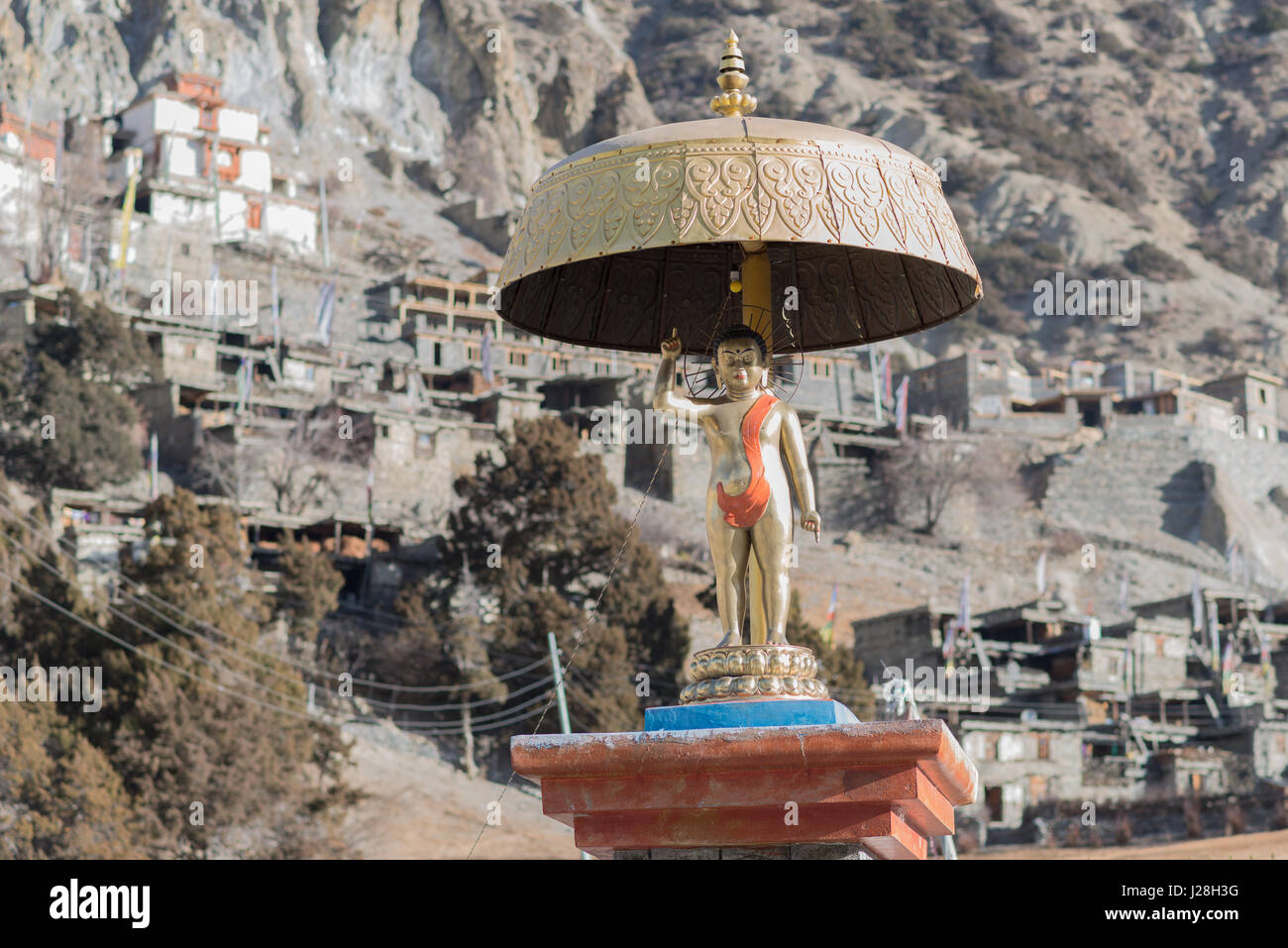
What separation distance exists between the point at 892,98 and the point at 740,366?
377ft

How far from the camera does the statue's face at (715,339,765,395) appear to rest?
6.62 m

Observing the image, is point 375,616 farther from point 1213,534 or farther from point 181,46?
point 181,46

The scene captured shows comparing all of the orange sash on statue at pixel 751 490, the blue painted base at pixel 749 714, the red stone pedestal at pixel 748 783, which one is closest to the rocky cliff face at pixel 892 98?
the orange sash on statue at pixel 751 490

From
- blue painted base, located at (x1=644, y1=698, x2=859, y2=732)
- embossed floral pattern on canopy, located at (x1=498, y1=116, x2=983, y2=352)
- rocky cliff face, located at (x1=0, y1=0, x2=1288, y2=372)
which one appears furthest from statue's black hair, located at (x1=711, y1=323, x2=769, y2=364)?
rocky cliff face, located at (x1=0, y1=0, x2=1288, y2=372)

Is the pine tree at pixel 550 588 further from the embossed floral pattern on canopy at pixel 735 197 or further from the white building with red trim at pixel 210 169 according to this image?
the white building with red trim at pixel 210 169

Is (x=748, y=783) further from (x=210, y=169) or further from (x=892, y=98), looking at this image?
(x=892, y=98)

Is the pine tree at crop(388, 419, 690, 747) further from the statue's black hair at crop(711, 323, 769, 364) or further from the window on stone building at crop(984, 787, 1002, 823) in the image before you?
the statue's black hair at crop(711, 323, 769, 364)

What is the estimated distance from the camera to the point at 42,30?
88188 millimetres

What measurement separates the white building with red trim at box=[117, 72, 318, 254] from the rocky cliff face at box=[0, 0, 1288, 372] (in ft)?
27.8

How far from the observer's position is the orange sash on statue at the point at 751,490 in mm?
6488

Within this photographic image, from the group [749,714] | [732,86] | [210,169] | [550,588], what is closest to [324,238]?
[210,169]

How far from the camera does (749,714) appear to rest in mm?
6117

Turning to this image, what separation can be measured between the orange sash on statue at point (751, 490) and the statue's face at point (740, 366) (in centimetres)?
12

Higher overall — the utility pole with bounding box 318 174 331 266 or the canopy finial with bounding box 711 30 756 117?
the utility pole with bounding box 318 174 331 266
